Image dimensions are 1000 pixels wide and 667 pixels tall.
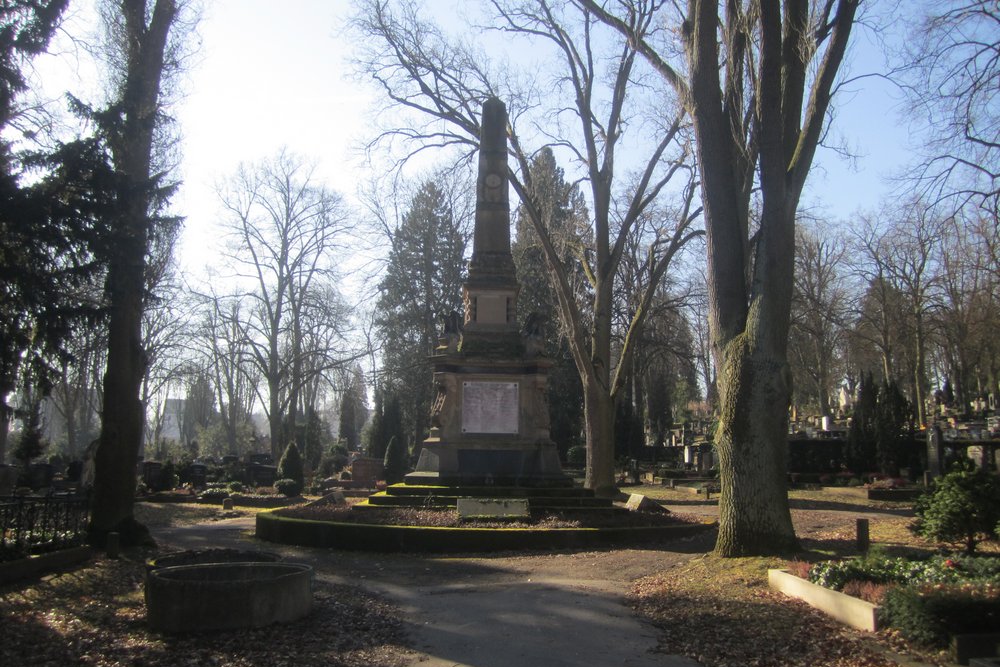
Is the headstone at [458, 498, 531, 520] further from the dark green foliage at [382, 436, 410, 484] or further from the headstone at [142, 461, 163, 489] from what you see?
the dark green foliage at [382, 436, 410, 484]

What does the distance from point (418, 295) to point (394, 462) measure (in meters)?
12.1

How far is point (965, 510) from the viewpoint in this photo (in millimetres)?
10227

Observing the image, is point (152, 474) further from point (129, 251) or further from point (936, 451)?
point (936, 451)

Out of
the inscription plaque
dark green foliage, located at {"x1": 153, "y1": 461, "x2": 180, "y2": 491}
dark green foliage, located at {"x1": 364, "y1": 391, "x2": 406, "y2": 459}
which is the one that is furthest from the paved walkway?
dark green foliage, located at {"x1": 364, "y1": 391, "x2": 406, "y2": 459}

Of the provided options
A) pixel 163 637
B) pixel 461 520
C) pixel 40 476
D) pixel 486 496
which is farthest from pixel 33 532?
pixel 40 476

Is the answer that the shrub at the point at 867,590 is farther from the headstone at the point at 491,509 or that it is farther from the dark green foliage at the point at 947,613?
the headstone at the point at 491,509

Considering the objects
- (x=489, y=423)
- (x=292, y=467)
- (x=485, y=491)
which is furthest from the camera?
(x=292, y=467)

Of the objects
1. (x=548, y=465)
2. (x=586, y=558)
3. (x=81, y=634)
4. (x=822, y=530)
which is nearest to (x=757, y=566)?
(x=586, y=558)

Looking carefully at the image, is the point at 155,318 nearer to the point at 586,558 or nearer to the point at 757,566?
the point at 586,558

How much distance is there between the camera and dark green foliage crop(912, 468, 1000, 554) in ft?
33.2

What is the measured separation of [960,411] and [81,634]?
162 ft

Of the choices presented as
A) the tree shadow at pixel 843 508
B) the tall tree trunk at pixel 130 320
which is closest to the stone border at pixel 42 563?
the tall tree trunk at pixel 130 320

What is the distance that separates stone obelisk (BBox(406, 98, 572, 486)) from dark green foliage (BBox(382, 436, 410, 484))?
15.0 meters

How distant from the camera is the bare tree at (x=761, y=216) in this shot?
32.1 feet
